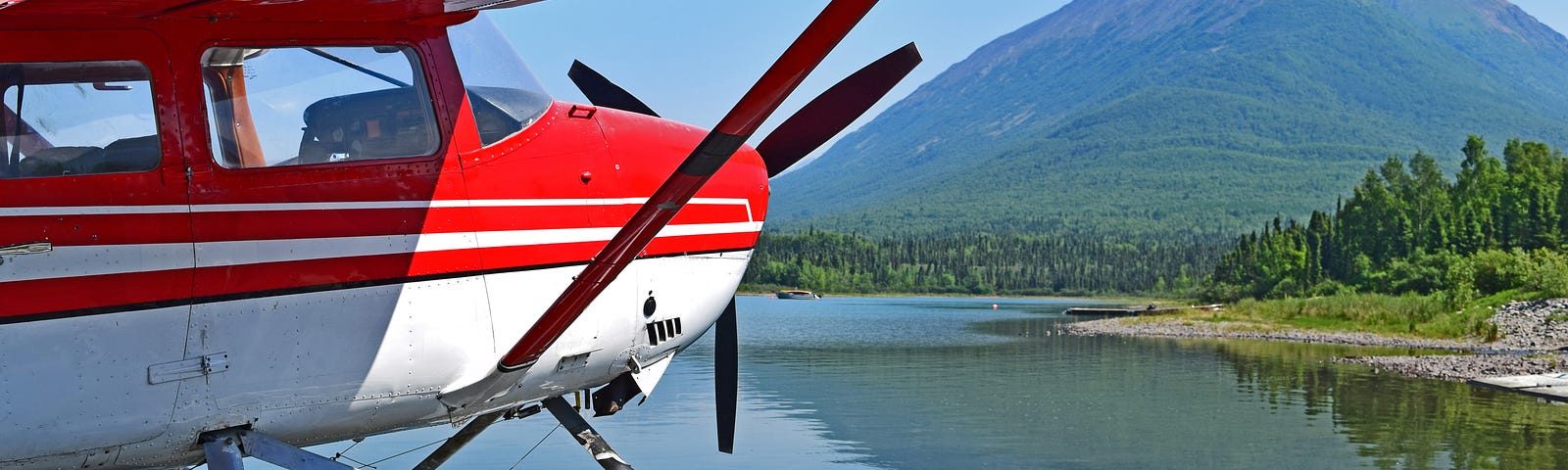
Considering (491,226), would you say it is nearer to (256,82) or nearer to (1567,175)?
(256,82)

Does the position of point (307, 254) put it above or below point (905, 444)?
above

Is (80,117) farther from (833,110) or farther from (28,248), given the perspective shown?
(833,110)

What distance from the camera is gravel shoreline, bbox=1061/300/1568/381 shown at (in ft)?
120

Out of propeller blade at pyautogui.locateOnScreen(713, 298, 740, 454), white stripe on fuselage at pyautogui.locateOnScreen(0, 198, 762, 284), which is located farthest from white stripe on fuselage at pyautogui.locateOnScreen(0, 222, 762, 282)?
propeller blade at pyautogui.locateOnScreen(713, 298, 740, 454)

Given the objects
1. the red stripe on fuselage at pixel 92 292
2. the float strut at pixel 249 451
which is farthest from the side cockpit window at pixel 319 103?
the float strut at pixel 249 451

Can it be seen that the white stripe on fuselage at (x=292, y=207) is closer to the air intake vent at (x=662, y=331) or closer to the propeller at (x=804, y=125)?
the air intake vent at (x=662, y=331)

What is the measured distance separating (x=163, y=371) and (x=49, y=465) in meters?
0.52

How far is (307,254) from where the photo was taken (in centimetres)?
504

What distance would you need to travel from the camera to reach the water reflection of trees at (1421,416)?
76.7 feet

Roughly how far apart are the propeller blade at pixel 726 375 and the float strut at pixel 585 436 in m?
1.05

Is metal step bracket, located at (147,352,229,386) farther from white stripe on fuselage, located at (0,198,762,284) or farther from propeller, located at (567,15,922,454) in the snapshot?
propeller, located at (567,15,922,454)

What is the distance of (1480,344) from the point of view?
1810 inches

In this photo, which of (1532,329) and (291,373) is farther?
(1532,329)

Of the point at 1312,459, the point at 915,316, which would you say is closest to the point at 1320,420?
the point at 1312,459
